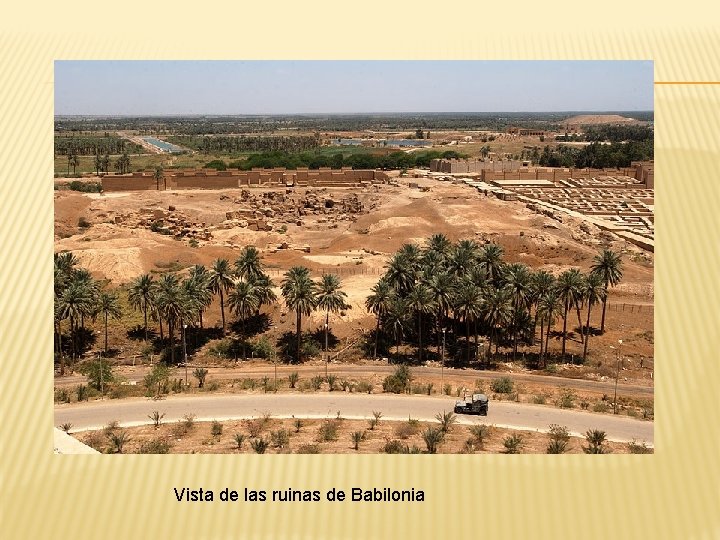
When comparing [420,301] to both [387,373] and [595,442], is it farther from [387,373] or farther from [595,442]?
[595,442]

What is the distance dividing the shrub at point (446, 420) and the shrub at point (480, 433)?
1.91 feet

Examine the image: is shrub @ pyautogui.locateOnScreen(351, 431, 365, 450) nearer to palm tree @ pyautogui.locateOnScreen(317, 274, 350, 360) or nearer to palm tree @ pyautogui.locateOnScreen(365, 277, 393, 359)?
palm tree @ pyautogui.locateOnScreen(317, 274, 350, 360)

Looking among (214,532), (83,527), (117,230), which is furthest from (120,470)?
(117,230)

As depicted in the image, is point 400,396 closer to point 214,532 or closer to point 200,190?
point 214,532

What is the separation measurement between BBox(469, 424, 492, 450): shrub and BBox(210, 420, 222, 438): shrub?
6810 millimetres

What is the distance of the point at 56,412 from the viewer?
867 inches

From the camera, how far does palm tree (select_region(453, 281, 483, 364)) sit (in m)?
29.0

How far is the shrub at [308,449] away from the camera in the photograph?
1850 centimetres

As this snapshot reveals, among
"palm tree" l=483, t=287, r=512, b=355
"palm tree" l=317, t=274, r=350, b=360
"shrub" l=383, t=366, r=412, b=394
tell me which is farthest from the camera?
"palm tree" l=317, t=274, r=350, b=360

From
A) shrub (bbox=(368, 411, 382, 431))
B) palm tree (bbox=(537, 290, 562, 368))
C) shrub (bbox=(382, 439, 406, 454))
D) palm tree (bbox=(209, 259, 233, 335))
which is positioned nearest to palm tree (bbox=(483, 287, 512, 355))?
palm tree (bbox=(537, 290, 562, 368))

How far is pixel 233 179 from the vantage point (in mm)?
70375

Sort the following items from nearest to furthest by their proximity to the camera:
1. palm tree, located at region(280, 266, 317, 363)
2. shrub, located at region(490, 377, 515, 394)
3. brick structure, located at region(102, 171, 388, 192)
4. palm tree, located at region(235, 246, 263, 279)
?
1. shrub, located at region(490, 377, 515, 394)
2. palm tree, located at region(280, 266, 317, 363)
3. palm tree, located at region(235, 246, 263, 279)
4. brick structure, located at region(102, 171, 388, 192)
